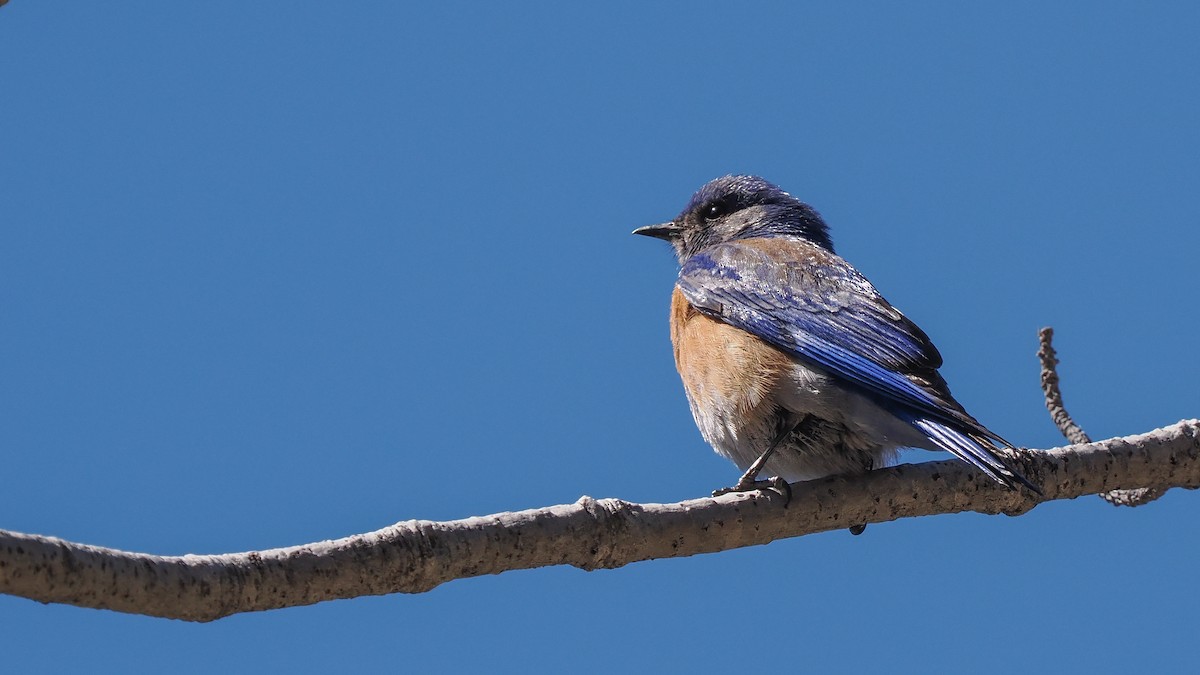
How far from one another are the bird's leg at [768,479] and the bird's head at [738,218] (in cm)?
201

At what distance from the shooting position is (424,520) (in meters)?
3.82

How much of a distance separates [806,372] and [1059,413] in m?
1.33

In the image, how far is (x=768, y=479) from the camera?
4984 millimetres

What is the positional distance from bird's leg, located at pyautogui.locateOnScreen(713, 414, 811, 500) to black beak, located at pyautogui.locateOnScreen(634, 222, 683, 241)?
2500 mm

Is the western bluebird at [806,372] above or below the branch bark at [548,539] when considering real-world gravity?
above

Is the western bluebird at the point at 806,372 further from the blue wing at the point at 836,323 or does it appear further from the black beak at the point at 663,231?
the black beak at the point at 663,231

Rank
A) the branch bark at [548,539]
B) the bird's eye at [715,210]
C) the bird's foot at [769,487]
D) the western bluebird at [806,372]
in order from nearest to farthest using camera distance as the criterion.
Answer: the branch bark at [548,539] < the bird's foot at [769,487] < the western bluebird at [806,372] < the bird's eye at [715,210]

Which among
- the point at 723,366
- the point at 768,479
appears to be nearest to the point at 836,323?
the point at 723,366

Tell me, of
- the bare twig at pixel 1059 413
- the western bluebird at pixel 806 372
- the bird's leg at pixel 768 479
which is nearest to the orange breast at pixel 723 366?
the western bluebird at pixel 806 372

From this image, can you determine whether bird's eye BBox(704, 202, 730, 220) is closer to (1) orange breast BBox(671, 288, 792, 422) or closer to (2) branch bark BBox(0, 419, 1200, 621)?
(1) orange breast BBox(671, 288, 792, 422)

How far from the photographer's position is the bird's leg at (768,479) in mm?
4918

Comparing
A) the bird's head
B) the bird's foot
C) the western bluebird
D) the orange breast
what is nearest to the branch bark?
the bird's foot

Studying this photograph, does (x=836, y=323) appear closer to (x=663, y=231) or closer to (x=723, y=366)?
(x=723, y=366)

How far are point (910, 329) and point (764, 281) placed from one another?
2.69 feet
